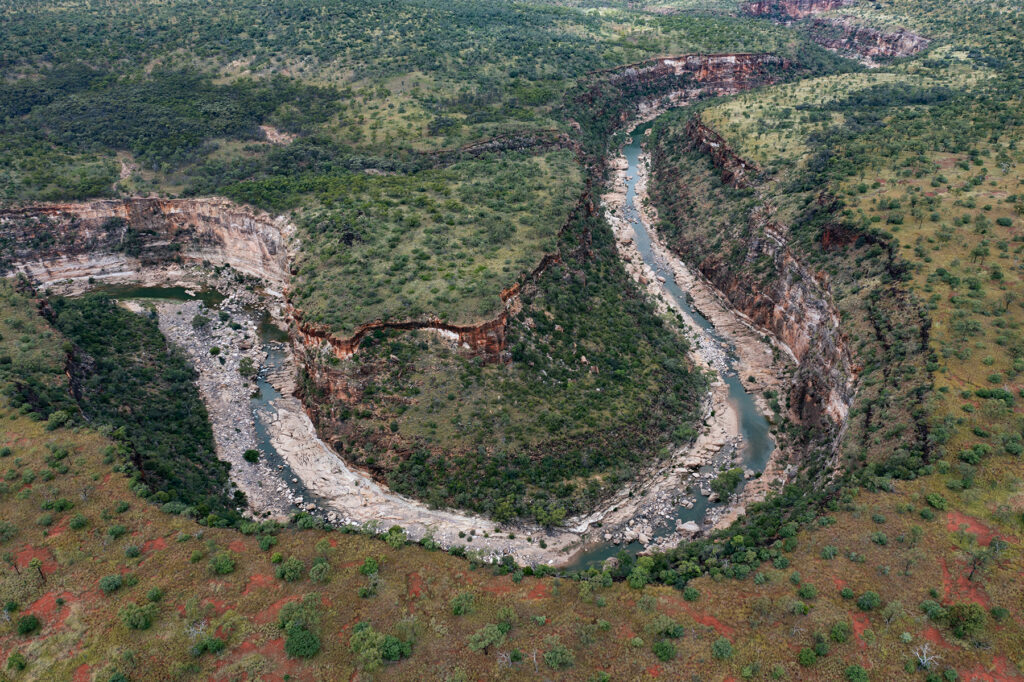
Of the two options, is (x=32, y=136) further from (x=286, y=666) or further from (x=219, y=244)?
(x=286, y=666)

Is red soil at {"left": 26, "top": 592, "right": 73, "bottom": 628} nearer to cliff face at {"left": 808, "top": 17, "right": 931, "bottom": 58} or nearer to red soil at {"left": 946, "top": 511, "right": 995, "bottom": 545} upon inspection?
red soil at {"left": 946, "top": 511, "right": 995, "bottom": 545}

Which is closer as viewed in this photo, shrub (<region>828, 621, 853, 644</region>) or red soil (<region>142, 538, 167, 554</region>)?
shrub (<region>828, 621, 853, 644</region>)

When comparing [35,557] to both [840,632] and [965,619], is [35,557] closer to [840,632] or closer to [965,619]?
[840,632]

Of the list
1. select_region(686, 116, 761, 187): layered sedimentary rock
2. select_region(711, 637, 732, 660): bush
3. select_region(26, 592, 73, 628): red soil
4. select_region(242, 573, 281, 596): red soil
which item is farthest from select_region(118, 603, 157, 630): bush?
select_region(686, 116, 761, 187): layered sedimentary rock

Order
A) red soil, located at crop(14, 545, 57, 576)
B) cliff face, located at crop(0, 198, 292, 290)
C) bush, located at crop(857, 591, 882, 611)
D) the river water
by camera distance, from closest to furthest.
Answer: bush, located at crop(857, 591, 882, 611) < red soil, located at crop(14, 545, 57, 576) < the river water < cliff face, located at crop(0, 198, 292, 290)

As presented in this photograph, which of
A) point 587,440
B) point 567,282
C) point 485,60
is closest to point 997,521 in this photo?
point 587,440

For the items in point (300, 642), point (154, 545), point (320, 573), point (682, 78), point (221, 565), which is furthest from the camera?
point (682, 78)

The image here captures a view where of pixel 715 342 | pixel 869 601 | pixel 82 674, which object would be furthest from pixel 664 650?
pixel 715 342
